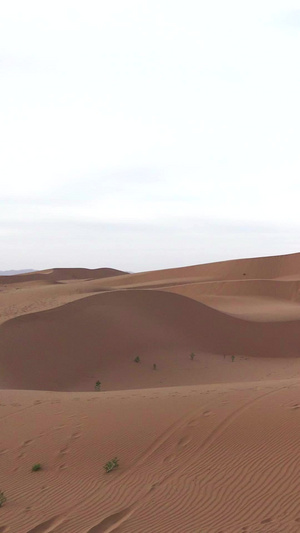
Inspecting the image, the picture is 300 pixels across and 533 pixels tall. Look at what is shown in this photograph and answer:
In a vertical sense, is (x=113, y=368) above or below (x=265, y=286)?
below

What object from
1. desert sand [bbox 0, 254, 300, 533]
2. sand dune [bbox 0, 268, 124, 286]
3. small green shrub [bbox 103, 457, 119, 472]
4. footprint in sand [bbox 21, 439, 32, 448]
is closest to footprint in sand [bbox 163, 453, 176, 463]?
desert sand [bbox 0, 254, 300, 533]

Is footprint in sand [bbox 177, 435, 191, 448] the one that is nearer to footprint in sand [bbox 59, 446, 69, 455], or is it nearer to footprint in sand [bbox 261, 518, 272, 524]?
footprint in sand [bbox 59, 446, 69, 455]

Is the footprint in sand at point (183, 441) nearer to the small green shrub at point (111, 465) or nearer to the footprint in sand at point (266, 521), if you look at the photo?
the small green shrub at point (111, 465)

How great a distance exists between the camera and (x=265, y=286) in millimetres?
34094

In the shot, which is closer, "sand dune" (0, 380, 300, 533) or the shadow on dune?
"sand dune" (0, 380, 300, 533)

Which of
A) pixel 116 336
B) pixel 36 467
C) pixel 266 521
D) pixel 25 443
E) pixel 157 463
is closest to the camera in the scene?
pixel 266 521

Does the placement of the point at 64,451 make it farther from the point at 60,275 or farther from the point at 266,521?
the point at 60,275

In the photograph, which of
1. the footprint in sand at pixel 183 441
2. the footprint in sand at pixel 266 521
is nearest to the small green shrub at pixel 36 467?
the footprint in sand at pixel 183 441

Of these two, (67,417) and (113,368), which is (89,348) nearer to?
(113,368)

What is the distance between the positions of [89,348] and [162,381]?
2938 millimetres

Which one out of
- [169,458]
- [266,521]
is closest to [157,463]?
[169,458]

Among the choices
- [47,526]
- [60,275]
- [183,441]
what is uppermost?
[60,275]

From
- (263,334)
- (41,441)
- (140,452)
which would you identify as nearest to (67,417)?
(41,441)

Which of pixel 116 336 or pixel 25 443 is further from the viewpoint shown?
pixel 116 336
